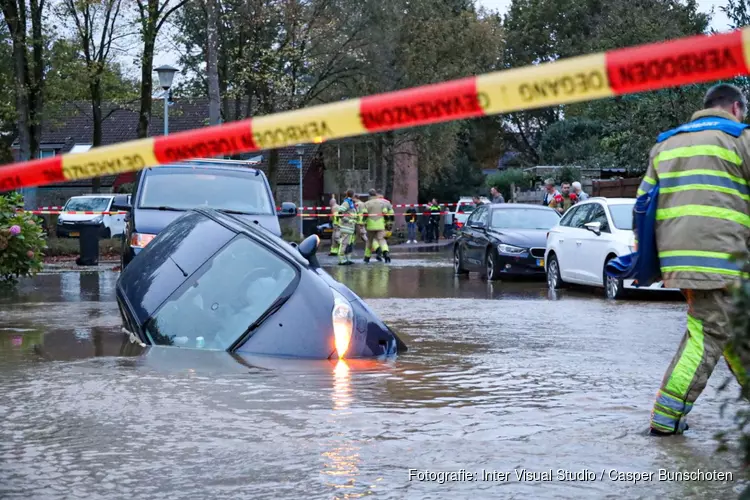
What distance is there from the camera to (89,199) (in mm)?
42406

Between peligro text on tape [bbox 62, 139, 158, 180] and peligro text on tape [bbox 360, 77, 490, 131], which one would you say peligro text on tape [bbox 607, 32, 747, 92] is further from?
peligro text on tape [bbox 62, 139, 158, 180]

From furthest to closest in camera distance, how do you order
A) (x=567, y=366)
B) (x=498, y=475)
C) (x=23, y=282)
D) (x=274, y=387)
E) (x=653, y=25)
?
1. (x=653, y=25)
2. (x=23, y=282)
3. (x=567, y=366)
4. (x=274, y=387)
5. (x=498, y=475)

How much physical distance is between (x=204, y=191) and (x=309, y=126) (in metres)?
11.8

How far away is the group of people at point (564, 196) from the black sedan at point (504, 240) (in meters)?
2.10

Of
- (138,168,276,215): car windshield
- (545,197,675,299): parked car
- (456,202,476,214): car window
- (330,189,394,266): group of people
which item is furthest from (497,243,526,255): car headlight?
(456,202,476,214): car window

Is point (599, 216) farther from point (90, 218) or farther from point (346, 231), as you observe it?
point (90, 218)

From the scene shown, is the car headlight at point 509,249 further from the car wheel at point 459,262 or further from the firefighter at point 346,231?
the firefighter at point 346,231

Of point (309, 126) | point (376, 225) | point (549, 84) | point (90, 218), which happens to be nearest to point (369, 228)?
point (376, 225)

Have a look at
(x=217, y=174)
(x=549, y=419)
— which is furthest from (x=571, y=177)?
(x=549, y=419)

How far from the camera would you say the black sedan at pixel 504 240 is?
22.0 m

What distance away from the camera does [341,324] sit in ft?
29.7

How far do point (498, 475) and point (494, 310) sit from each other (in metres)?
9.45

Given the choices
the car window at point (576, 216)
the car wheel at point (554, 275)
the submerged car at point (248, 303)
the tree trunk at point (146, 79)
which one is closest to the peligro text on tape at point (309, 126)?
the submerged car at point (248, 303)

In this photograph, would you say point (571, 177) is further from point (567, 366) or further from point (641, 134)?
point (567, 366)
